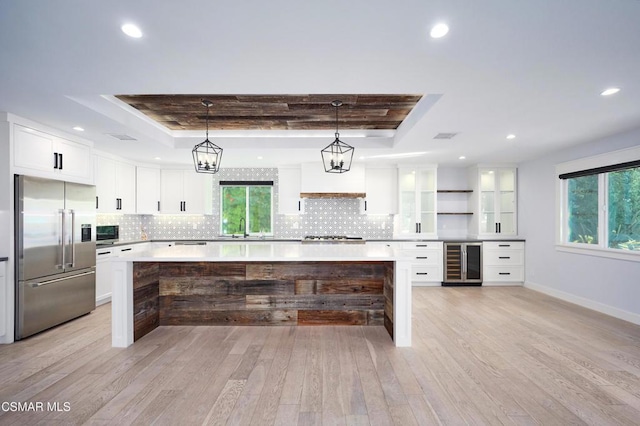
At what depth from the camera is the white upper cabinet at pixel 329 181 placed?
6.31 m

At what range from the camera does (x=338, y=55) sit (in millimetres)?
2266

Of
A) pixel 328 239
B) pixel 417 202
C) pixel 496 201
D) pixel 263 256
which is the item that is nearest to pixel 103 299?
pixel 263 256

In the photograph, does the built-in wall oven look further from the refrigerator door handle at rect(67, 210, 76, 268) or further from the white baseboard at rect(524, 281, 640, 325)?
the white baseboard at rect(524, 281, 640, 325)

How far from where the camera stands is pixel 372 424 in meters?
2.09

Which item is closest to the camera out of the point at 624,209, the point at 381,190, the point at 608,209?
the point at 624,209

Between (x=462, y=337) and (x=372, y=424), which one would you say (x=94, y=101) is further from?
(x=462, y=337)

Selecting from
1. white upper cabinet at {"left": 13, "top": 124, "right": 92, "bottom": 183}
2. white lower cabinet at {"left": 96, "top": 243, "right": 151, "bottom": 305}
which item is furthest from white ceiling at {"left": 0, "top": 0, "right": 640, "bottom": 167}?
white lower cabinet at {"left": 96, "top": 243, "right": 151, "bottom": 305}

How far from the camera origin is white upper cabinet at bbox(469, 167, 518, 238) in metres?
6.56

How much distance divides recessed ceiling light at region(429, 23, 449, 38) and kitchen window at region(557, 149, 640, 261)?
12.5ft

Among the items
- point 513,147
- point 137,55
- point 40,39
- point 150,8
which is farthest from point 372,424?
point 513,147

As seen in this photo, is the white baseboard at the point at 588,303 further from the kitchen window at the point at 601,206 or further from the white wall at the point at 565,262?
the kitchen window at the point at 601,206

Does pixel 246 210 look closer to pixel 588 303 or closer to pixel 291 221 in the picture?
pixel 291 221

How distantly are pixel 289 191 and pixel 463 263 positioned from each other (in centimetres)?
364

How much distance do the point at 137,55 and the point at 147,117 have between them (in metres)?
2.31
